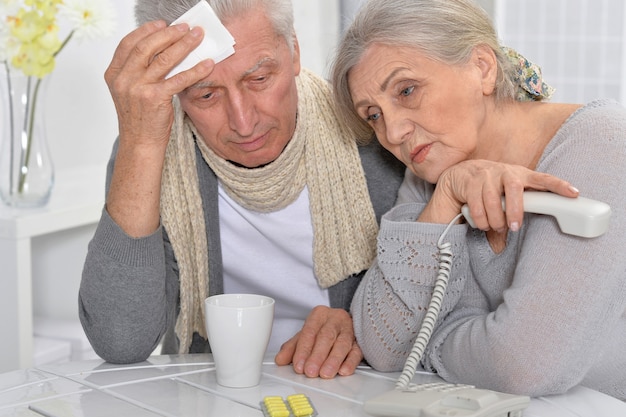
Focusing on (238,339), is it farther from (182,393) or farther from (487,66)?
(487,66)

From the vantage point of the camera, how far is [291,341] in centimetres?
148

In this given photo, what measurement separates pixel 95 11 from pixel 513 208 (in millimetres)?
1520

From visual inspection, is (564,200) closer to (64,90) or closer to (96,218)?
(96,218)

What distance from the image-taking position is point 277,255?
187 centimetres

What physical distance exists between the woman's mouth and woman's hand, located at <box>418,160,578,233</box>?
8 cm

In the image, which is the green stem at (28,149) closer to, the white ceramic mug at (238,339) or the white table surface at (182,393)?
the white table surface at (182,393)

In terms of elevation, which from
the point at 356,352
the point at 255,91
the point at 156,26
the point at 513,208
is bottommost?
the point at 356,352

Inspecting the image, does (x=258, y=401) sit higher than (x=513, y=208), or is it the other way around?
(x=513, y=208)

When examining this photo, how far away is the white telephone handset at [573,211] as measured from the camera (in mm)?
1173

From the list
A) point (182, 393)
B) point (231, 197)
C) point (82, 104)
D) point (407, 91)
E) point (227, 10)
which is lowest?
point (182, 393)

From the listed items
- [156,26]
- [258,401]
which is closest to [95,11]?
[156,26]

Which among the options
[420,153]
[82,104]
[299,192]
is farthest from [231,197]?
[82,104]

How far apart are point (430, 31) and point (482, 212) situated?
0.33m

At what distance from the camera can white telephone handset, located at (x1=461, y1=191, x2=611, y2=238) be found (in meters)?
1.17
